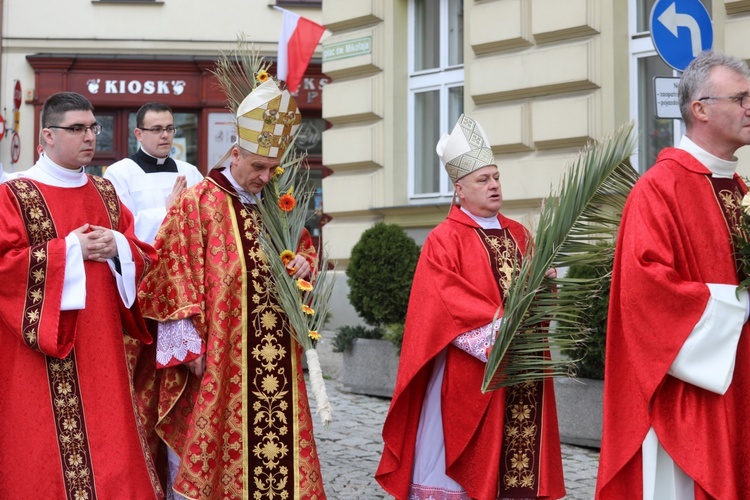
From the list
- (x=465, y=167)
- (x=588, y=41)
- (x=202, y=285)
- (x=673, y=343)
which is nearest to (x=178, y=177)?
(x=202, y=285)

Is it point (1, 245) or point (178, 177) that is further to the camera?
point (178, 177)

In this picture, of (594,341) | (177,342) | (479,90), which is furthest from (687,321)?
(479,90)

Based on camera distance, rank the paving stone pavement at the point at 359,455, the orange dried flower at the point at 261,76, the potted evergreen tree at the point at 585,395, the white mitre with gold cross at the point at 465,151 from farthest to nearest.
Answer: the potted evergreen tree at the point at 585,395 < the paving stone pavement at the point at 359,455 < the orange dried flower at the point at 261,76 < the white mitre with gold cross at the point at 465,151

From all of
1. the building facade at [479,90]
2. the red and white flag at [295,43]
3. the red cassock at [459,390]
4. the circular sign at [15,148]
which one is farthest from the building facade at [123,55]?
the red cassock at [459,390]

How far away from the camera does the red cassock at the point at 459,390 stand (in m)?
5.33

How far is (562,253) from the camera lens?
16.8 ft

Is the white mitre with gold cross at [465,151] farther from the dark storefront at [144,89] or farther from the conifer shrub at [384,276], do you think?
the dark storefront at [144,89]

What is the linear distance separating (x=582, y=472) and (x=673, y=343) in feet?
10.8

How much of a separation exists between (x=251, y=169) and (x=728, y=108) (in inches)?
89.7

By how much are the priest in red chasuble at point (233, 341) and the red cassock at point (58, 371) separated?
196 mm

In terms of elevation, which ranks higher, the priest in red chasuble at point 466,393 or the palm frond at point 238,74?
the palm frond at point 238,74

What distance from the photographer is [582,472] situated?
7191 mm

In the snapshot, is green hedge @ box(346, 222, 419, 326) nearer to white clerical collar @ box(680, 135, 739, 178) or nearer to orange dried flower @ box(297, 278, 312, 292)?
orange dried flower @ box(297, 278, 312, 292)

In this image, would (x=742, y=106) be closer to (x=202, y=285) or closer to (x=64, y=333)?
(x=202, y=285)
